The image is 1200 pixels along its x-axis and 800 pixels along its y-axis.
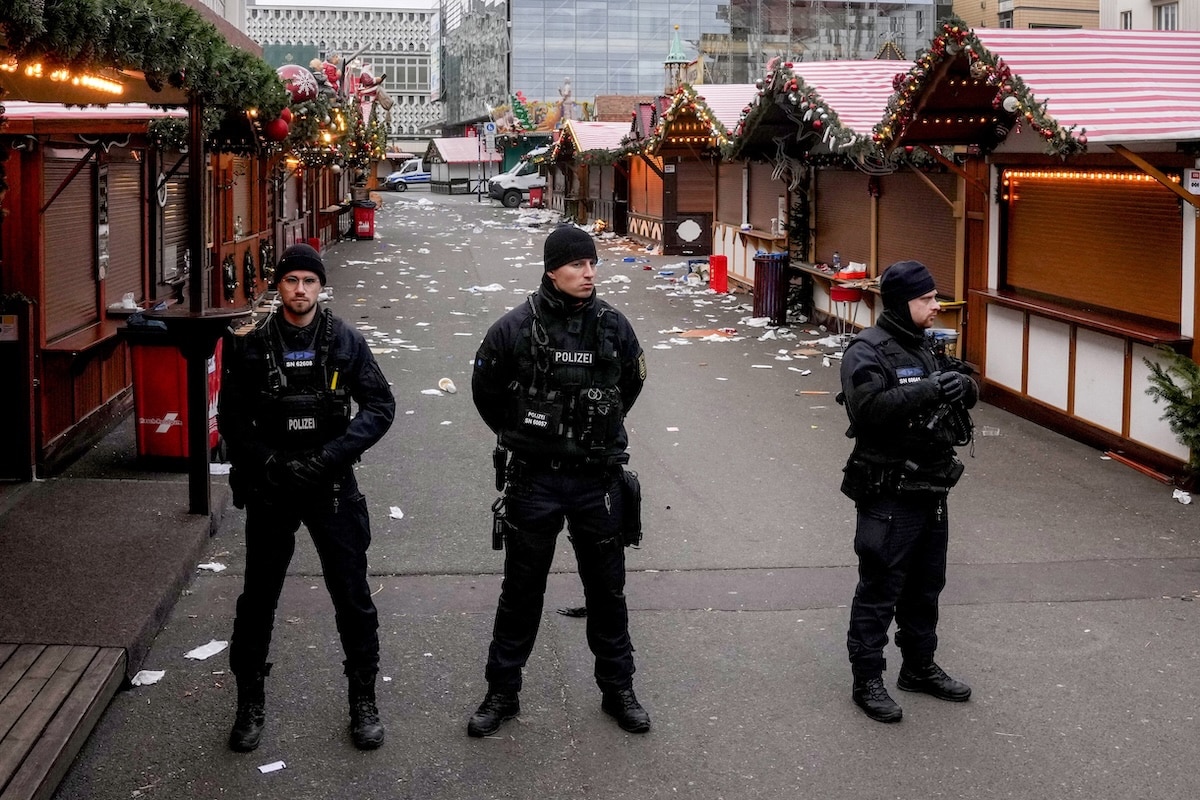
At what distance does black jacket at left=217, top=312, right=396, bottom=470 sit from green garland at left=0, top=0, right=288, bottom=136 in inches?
52.9

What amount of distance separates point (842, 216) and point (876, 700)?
13584mm

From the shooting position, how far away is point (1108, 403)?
10578 millimetres

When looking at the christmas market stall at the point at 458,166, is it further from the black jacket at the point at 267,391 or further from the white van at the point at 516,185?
the black jacket at the point at 267,391

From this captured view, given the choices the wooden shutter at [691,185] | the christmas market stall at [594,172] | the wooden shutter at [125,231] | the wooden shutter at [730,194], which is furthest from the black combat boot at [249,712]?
the christmas market stall at [594,172]

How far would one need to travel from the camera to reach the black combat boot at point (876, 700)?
5379mm

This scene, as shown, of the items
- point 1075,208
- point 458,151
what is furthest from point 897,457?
point 458,151

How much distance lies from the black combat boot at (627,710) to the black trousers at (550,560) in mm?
39

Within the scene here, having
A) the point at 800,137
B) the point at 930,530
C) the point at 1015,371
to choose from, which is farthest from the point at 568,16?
the point at 930,530

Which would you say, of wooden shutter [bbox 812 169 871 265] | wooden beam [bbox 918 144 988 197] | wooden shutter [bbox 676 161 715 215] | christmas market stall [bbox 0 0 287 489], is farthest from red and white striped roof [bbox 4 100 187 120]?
wooden shutter [bbox 676 161 715 215]

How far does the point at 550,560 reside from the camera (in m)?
5.22

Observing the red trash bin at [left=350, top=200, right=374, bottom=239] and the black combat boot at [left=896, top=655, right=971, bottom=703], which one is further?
the red trash bin at [left=350, top=200, right=374, bottom=239]

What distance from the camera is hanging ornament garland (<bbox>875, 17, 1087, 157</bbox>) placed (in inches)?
362

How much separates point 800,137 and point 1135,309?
27.0 feet

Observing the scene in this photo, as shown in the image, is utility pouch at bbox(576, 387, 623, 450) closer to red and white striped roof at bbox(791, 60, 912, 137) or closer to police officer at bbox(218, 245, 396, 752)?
police officer at bbox(218, 245, 396, 752)
